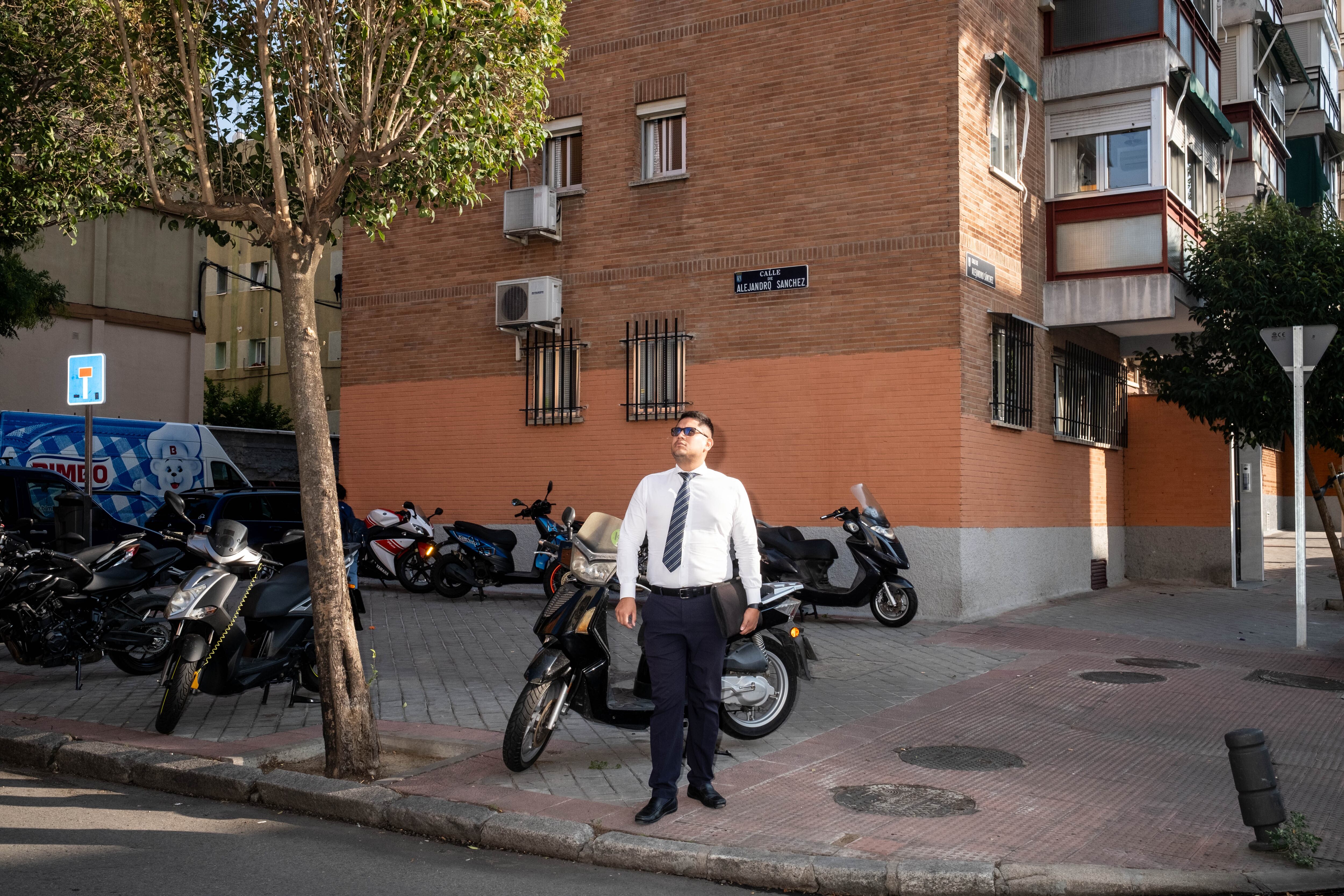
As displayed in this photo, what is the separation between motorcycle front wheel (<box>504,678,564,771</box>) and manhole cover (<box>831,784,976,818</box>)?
1.51 m

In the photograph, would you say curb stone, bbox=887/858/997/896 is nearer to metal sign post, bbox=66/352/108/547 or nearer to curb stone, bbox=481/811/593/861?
curb stone, bbox=481/811/593/861

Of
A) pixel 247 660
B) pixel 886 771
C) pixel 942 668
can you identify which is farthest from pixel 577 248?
pixel 886 771

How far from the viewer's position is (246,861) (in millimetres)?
5027

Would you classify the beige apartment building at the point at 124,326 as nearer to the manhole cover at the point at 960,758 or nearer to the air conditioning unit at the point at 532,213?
the air conditioning unit at the point at 532,213

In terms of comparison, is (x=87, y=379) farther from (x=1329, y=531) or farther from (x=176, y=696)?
(x=1329, y=531)

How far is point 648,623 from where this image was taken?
18.3 feet

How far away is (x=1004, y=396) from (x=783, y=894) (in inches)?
431

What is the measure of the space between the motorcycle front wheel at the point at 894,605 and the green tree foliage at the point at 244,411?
26219 millimetres

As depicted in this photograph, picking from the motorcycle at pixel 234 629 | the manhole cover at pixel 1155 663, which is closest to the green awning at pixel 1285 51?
the manhole cover at pixel 1155 663

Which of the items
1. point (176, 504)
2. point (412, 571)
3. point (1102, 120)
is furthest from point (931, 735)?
point (1102, 120)

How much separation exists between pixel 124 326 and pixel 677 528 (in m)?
24.2

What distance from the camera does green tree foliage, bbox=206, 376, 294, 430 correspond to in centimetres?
3666

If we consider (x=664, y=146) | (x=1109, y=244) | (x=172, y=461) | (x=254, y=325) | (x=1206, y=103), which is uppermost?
(x=254, y=325)

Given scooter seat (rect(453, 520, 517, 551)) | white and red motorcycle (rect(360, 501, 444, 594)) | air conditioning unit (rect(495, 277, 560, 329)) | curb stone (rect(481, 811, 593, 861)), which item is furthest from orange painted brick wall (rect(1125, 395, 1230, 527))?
curb stone (rect(481, 811, 593, 861))
